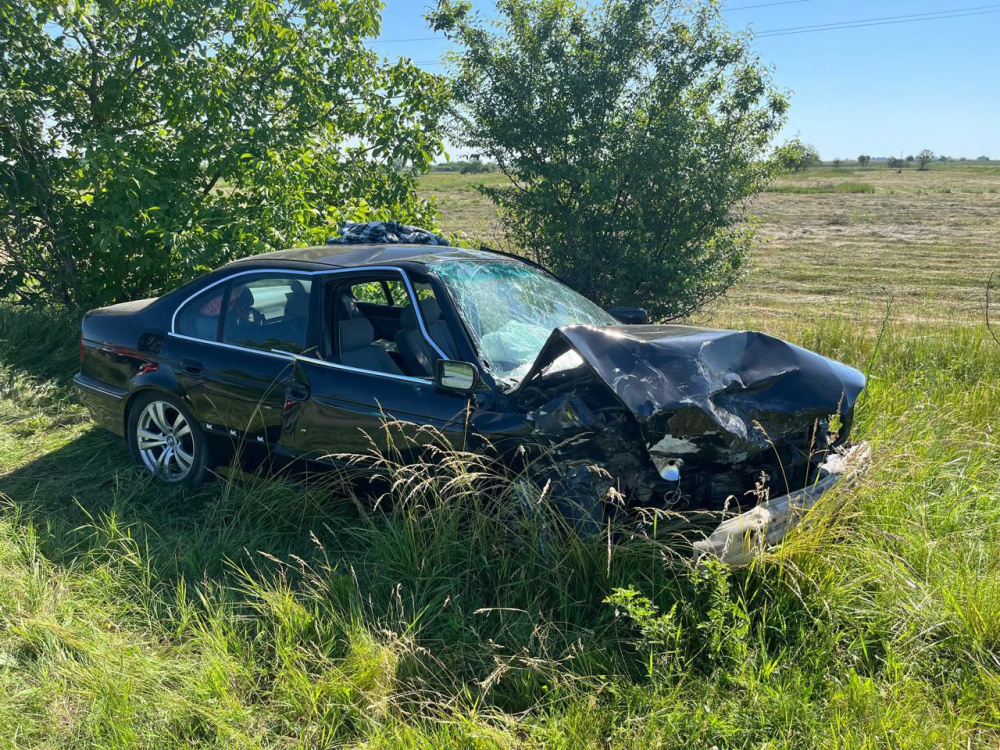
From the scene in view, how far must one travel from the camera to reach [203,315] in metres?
4.77

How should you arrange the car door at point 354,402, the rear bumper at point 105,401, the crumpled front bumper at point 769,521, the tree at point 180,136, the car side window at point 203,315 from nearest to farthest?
1. the crumpled front bumper at point 769,521
2. the car door at point 354,402
3. the car side window at point 203,315
4. the rear bumper at point 105,401
5. the tree at point 180,136

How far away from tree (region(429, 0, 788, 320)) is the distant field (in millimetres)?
788

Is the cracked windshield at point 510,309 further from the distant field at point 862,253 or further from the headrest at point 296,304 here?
the distant field at point 862,253

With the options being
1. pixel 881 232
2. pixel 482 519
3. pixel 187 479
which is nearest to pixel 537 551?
pixel 482 519

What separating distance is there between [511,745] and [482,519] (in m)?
1.07

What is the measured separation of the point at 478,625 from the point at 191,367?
96.5 inches

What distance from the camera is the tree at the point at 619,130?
829 cm

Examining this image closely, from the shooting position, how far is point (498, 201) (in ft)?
29.7

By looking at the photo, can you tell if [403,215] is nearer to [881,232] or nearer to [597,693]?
[597,693]

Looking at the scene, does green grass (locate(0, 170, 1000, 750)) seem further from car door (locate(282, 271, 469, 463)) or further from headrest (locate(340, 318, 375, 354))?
headrest (locate(340, 318, 375, 354))

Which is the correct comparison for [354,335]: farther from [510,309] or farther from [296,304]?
[510,309]

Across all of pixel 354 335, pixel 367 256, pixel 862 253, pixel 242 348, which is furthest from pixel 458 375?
pixel 862 253

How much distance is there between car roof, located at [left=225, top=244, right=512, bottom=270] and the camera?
4324 mm

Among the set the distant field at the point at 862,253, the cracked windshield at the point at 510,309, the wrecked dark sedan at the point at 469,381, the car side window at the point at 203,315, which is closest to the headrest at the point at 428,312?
the wrecked dark sedan at the point at 469,381
